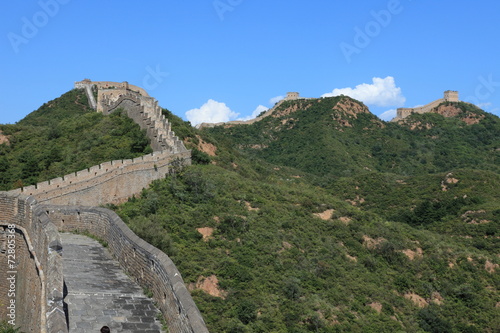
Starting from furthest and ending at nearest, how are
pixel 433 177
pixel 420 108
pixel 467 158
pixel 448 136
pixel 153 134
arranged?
pixel 420 108, pixel 448 136, pixel 467 158, pixel 433 177, pixel 153 134

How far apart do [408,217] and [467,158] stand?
36883 mm

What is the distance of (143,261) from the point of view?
1203 cm

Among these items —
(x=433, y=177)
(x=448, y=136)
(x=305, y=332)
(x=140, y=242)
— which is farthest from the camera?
(x=448, y=136)

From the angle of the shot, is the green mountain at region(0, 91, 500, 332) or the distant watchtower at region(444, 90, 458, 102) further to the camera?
the distant watchtower at region(444, 90, 458, 102)

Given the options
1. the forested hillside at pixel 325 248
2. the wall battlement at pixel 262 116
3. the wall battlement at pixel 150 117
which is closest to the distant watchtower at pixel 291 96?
the wall battlement at pixel 262 116

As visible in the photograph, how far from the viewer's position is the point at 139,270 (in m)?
12.2

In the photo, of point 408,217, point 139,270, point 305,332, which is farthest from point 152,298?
point 408,217

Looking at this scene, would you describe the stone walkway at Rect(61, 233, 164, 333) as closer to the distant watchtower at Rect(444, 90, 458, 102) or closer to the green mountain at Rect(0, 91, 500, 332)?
the green mountain at Rect(0, 91, 500, 332)

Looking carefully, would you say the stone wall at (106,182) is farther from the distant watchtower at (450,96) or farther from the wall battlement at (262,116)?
the distant watchtower at (450,96)

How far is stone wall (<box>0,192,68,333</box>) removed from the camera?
964 cm

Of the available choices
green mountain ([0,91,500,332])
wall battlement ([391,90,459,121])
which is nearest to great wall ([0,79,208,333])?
green mountain ([0,91,500,332])

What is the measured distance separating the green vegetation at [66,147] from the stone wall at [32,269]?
15904 millimetres

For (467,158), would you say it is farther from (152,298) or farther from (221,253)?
(152,298)

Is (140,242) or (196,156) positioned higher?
(196,156)
